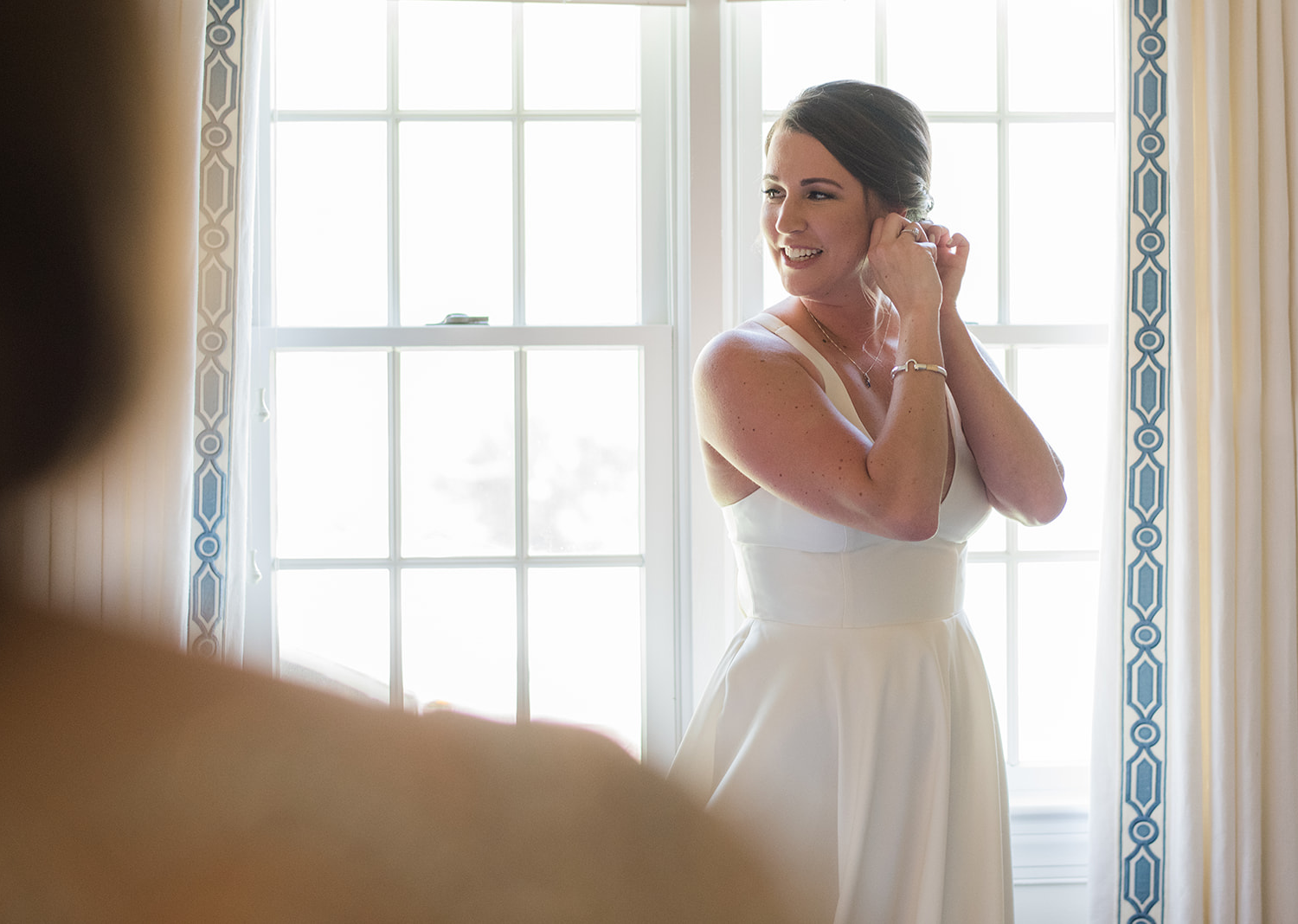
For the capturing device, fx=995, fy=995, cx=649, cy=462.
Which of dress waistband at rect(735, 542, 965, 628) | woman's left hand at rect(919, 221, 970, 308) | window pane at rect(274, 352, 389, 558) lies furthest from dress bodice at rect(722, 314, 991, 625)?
window pane at rect(274, 352, 389, 558)

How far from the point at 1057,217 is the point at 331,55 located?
1.69 metres

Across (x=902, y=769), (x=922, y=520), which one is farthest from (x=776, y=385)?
(x=902, y=769)

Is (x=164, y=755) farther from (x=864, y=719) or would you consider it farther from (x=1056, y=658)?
(x=1056, y=658)

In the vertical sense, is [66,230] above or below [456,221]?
below

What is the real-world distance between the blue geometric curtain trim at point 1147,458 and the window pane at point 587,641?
1.06 m

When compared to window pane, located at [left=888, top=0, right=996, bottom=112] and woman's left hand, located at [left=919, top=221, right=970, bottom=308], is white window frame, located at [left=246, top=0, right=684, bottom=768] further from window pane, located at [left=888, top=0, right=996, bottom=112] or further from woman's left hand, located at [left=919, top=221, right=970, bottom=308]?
woman's left hand, located at [left=919, top=221, right=970, bottom=308]

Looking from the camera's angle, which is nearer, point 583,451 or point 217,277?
point 217,277

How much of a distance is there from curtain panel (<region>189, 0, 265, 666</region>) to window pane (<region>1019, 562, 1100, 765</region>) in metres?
1.74

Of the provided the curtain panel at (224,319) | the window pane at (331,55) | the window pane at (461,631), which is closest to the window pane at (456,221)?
the window pane at (331,55)

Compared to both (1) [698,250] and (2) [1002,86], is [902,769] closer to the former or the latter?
(1) [698,250]

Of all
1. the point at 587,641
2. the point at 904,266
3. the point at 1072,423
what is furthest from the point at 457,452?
the point at 1072,423

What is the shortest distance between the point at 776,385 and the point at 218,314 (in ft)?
3.79

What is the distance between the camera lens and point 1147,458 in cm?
204

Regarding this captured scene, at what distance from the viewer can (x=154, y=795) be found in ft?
0.74
